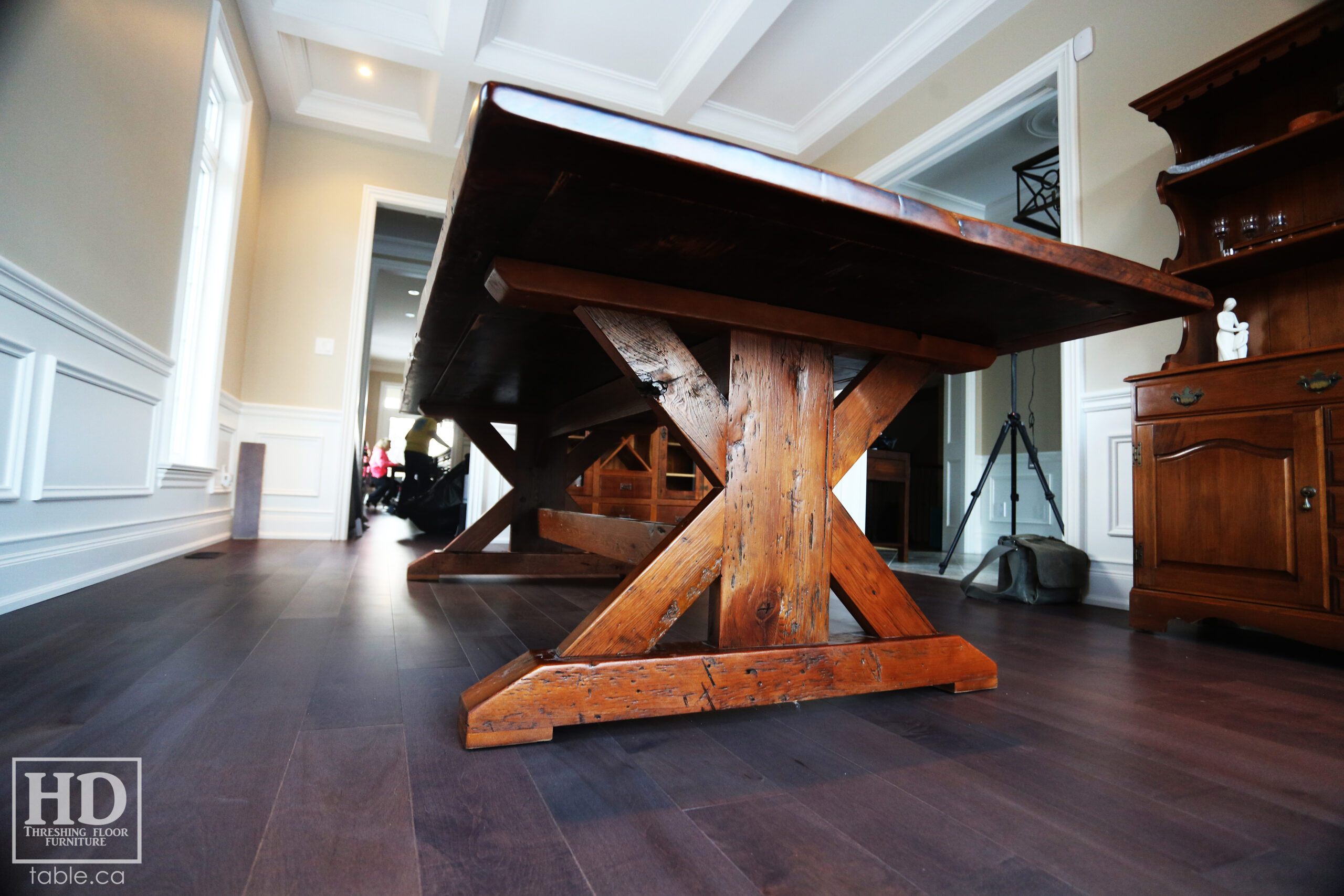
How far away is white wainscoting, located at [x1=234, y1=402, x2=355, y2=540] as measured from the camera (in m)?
3.78

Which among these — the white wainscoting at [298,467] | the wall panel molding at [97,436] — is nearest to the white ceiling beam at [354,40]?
the white wainscoting at [298,467]

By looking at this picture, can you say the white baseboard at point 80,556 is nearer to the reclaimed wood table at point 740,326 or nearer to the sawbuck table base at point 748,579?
the reclaimed wood table at point 740,326

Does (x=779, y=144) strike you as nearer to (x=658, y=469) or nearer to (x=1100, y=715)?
(x=658, y=469)

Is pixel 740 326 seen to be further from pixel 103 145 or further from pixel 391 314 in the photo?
pixel 391 314

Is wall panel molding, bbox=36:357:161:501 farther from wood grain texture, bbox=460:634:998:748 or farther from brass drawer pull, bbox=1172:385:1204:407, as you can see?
brass drawer pull, bbox=1172:385:1204:407

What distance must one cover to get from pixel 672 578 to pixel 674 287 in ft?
1.35

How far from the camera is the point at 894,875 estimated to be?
53 centimetres

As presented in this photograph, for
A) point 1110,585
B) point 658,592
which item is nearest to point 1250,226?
point 1110,585

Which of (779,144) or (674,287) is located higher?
(779,144)

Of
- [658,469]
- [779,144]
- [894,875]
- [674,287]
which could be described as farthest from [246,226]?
[894,875]

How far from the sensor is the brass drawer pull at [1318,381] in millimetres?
1558

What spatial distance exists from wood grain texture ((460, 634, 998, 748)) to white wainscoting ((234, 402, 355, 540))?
3471 millimetres

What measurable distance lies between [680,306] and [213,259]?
3.25 m

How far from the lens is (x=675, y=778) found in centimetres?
71
